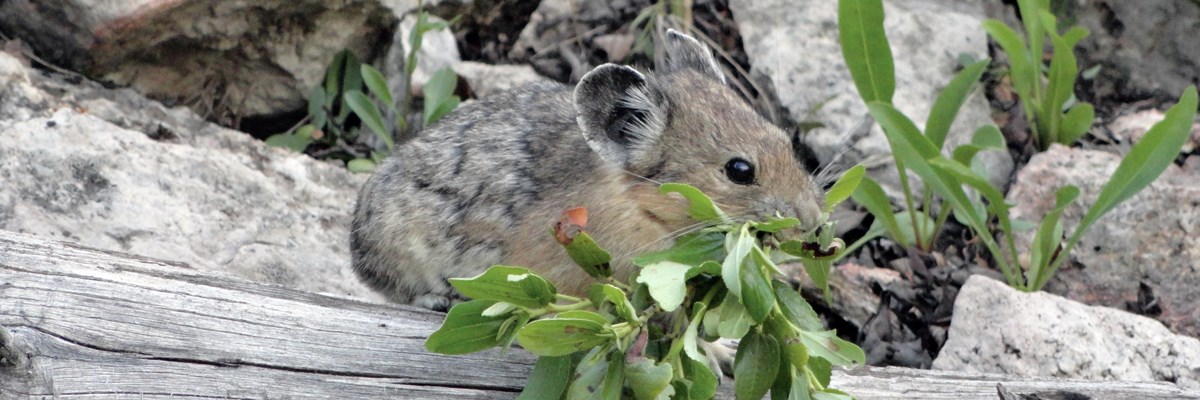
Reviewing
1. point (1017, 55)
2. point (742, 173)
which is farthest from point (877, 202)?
point (742, 173)

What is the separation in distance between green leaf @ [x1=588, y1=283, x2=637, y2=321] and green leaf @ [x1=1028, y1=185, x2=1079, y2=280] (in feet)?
11.0

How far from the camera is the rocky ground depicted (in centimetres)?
688

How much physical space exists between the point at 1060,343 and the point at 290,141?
17.5 ft

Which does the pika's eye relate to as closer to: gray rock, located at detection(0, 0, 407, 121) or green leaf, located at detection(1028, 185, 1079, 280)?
green leaf, located at detection(1028, 185, 1079, 280)

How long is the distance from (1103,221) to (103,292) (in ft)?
19.5

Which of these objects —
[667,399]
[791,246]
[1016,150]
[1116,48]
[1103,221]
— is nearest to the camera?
[667,399]

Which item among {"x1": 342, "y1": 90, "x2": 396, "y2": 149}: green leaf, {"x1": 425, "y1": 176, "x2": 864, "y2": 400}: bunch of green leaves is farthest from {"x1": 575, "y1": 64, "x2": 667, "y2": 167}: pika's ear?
{"x1": 342, "y1": 90, "x2": 396, "y2": 149}: green leaf

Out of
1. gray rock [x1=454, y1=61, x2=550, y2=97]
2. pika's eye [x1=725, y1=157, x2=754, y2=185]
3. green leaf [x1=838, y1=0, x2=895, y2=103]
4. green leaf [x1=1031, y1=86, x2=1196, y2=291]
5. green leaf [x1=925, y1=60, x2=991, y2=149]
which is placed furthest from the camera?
gray rock [x1=454, y1=61, x2=550, y2=97]

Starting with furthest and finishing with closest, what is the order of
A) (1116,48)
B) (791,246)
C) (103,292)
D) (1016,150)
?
(1116,48), (1016,150), (103,292), (791,246)

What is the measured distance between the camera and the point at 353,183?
333 inches

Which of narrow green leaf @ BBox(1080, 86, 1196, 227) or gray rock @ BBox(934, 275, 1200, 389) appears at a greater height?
narrow green leaf @ BBox(1080, 86, 1196, 227)

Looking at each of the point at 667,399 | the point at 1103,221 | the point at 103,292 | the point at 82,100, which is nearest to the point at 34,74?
the point at 82,100

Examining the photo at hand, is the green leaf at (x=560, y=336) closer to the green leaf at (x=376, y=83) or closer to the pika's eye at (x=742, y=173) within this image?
the pika's eye at (x=742, y=173)

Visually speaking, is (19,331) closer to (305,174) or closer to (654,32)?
(305,174)
